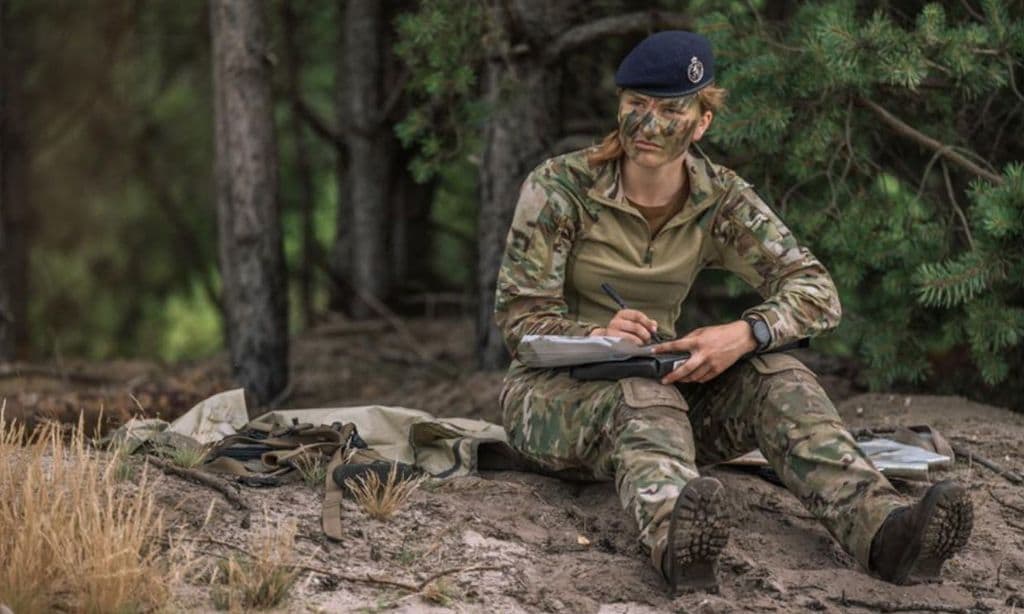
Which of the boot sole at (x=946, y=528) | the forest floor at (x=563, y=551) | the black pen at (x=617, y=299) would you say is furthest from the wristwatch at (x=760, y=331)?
the boot sole at (x=946, y=528)

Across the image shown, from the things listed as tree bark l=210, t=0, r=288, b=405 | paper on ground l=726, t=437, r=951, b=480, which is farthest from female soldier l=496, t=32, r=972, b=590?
tree bark l=210, t=0, r=288, b=405

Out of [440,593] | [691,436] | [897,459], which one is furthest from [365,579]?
[897,459]

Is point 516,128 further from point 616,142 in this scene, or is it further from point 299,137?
point 299,137

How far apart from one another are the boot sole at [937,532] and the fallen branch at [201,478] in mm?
2182

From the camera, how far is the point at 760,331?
4.98 metres

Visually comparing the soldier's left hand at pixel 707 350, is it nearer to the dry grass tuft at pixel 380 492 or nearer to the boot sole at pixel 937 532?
the boot sole at pixel 937 532

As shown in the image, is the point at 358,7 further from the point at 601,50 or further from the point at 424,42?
the point at 424,42

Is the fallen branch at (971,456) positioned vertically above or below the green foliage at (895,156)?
below

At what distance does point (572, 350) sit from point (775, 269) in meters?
0.91

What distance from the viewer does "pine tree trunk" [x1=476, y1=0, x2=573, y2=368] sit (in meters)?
8.32

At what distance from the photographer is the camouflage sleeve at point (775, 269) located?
5.08 metres

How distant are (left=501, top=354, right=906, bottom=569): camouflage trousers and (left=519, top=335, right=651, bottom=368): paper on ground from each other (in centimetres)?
11

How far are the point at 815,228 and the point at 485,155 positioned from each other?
2.21 m

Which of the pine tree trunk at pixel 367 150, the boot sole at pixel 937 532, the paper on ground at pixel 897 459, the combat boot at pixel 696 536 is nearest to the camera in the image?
the combat boot at pixel 696 536
